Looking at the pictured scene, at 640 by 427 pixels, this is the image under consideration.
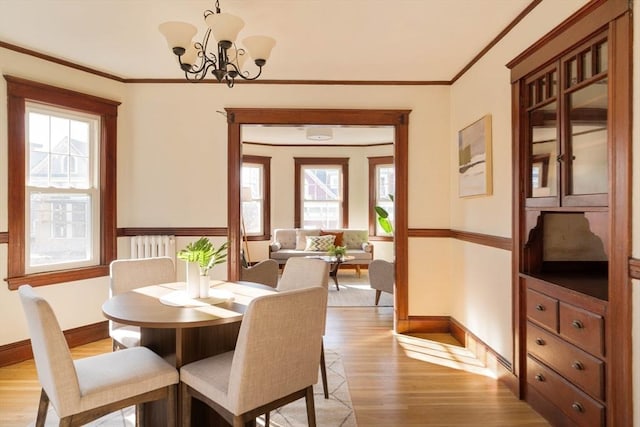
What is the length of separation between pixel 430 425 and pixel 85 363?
1.89 meters

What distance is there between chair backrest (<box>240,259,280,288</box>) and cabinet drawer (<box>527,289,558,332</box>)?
8.65 ft

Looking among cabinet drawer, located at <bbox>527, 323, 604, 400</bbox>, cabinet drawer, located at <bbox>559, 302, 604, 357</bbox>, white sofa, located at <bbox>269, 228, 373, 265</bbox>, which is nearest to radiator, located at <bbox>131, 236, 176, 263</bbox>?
cabinet drawer, located at <bbox>527, 323, 604, 400</bbox>

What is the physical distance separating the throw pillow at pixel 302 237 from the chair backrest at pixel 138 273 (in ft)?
15.6

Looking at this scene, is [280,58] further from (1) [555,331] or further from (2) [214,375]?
(1) [555,331]

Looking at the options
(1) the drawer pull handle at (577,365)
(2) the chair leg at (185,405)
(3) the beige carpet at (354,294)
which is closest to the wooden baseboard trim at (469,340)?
(1) the drawer pull handle at (577,365)

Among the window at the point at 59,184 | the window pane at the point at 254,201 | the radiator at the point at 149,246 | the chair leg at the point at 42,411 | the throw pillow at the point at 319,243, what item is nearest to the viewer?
the chair leg at the point at 42,411

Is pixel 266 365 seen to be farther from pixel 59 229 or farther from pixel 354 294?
pixel 354 294

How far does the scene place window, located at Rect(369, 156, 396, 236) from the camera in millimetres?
7910

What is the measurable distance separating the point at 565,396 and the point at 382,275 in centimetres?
279

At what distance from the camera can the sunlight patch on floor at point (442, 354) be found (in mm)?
3156

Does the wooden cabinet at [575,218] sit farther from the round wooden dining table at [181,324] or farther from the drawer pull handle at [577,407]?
the round wooden dining table at [181,324]

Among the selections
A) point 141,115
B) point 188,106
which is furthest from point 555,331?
point 141,115

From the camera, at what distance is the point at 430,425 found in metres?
2.32

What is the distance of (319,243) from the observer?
7.46m
